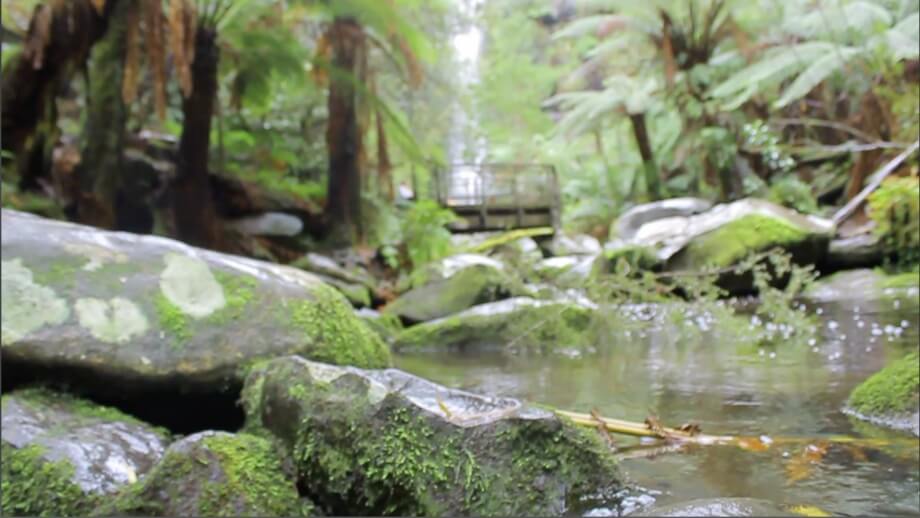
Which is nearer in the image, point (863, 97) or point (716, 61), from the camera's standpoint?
point (863, 97)

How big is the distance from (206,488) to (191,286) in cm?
130

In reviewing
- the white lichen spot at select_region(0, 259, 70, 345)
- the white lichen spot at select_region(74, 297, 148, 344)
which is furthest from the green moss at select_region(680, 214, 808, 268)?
the white lichen spot at select_region(0, 259, 70, 345)

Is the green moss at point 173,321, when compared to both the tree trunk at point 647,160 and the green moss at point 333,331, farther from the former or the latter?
the tree trunk at point 647,160

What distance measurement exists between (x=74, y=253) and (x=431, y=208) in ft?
23.0

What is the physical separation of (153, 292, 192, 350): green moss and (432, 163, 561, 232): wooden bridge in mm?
10568

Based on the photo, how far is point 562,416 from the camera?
2086 millimetres

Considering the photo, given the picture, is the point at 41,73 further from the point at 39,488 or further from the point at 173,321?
the point at 39,488

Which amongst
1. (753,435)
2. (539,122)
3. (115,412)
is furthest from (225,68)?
(539,122)

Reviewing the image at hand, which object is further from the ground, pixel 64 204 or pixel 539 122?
pixel 539 122

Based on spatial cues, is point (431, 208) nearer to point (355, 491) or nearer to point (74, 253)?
point (74, 253)

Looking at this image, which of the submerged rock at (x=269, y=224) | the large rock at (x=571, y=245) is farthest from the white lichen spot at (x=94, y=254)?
the large rock at (x=571, y=245)

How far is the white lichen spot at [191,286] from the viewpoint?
283 centimetres

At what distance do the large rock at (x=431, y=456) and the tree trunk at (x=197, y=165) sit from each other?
5793 mm

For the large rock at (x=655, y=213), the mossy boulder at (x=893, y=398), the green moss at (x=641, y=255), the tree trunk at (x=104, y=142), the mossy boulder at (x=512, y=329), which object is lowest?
the mossy boulder at (x=512, y=329)
